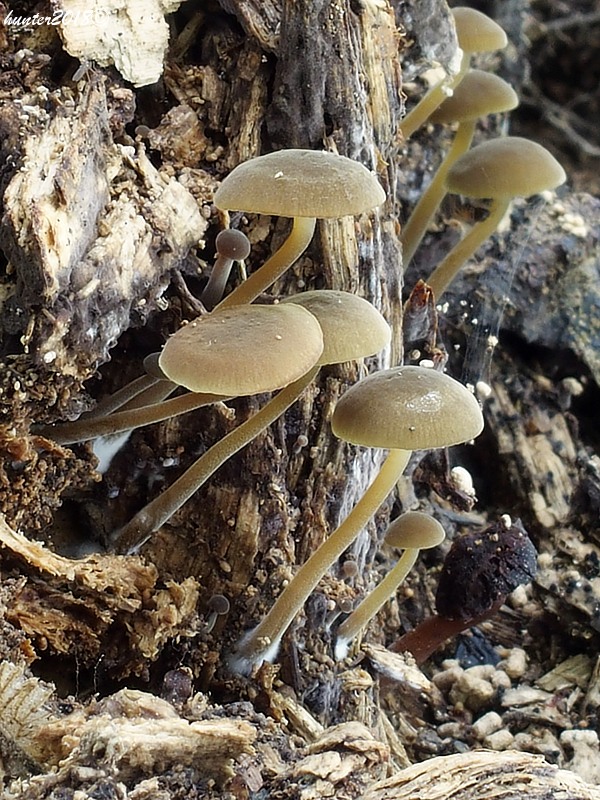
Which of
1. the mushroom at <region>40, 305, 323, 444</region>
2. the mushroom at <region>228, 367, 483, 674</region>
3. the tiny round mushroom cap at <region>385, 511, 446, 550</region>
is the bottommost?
the tiny round mushroom cap at <region>385, 511, 446, 550</region>

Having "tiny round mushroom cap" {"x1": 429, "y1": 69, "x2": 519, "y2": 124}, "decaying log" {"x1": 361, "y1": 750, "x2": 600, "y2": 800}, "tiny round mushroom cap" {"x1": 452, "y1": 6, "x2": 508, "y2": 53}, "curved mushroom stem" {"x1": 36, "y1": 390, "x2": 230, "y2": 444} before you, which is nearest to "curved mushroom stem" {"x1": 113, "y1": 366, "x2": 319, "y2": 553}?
"curved mushroom stem" {"x1": 36, "y1": 390, "x2": 230, "y2": 444}

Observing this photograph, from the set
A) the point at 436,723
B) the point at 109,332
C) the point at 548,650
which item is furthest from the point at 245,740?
the point at 548,650

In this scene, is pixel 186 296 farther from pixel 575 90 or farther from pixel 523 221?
pixel 575 90

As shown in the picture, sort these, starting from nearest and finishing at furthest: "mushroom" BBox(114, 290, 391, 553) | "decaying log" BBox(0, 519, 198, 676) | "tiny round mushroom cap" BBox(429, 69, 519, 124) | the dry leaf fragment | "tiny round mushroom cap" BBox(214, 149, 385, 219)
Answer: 1. "tiny round mushroom cap" BBox(214, 149, 385, 219)
2. "mushroom" BBox(114, 290, 391, 553)
3. "decaying log" BBox(0, 519, 198, 676)
4. the dry leaf fragment
5. "tiny round mushroom cap" BBox(429, 69, 519, 124)

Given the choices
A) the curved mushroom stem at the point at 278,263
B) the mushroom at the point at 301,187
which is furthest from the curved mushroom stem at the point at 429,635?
the mushroom at the point at 301,187

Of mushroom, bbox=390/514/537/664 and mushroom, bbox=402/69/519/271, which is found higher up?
mushroom, bbox=402/69/519/271

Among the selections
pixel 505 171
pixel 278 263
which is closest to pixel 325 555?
pixel 278 263

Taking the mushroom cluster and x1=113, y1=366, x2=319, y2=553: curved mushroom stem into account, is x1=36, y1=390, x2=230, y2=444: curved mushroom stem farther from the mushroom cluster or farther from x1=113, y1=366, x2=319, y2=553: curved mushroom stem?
x1=113, y1=366, x2=319, y2=553: curved mushroom stem

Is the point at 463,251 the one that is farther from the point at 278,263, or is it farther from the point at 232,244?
the point at 232,244
